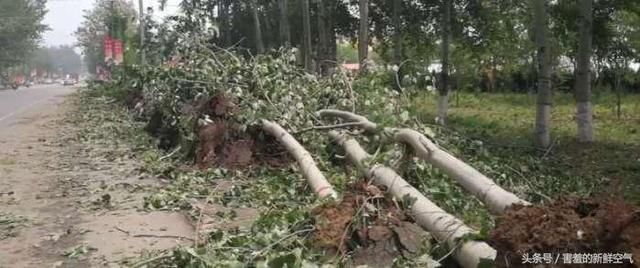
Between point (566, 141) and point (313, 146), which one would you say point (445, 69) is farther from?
point (313, 146)

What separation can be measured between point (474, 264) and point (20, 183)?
676cm

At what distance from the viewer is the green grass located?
352 inches

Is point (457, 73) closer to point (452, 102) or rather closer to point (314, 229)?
point (452, 102)

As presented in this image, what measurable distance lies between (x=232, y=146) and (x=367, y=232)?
4887mm

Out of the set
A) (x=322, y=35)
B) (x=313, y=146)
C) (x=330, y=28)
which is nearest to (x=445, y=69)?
(x=322, y=35)

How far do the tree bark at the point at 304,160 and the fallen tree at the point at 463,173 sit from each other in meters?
0.77

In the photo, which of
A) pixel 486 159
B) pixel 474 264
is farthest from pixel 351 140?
pixel 474 264

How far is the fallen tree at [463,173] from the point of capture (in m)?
4.48

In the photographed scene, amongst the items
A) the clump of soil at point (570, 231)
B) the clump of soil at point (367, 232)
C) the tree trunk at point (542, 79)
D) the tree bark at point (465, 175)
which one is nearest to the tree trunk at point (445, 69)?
the tree trunk at point (542, 79)

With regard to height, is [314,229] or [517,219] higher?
[517,219]

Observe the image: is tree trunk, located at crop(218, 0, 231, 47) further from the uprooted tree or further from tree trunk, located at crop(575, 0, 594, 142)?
tree trunk, located at crop(575, 0, 594, 142)

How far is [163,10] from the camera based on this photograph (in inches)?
1080

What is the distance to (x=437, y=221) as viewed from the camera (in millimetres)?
4543

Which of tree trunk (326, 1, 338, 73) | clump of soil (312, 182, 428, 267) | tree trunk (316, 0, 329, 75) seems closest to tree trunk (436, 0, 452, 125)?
tree trunk (316, 0, 329, 75)
